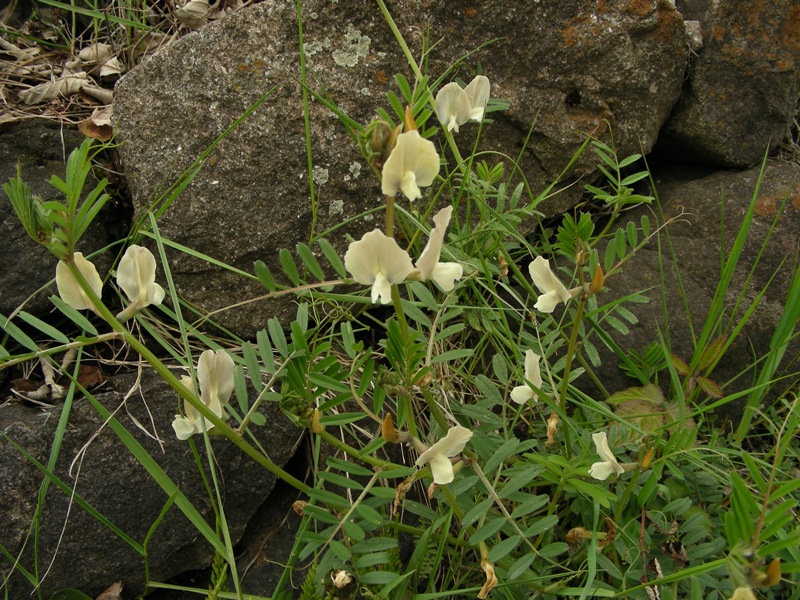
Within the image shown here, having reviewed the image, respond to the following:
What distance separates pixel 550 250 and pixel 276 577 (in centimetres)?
121

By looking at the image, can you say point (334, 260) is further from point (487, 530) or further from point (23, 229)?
point (23, 229)

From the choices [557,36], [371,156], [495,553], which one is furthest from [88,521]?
[557,36]

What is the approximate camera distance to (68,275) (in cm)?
115

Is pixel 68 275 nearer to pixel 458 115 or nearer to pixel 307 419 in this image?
pixel 307 419

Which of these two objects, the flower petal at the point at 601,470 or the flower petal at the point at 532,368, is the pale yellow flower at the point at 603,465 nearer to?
the flower petal at the point at 601,470

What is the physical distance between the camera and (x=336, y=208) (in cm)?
216

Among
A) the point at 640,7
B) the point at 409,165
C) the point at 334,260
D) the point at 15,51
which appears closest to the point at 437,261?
the point at 409,165

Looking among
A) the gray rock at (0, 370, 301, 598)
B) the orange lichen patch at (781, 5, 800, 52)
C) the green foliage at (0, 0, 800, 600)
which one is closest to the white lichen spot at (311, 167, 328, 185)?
the green foliage at (0, 0, 800, 600)

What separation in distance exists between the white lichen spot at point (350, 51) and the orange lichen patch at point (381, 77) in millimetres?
71

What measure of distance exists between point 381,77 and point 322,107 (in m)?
0.21

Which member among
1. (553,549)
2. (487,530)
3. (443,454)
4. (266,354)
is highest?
(266,354)

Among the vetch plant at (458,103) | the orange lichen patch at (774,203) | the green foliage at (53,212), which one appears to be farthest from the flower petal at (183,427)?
the orange lichen patch at (774,203)

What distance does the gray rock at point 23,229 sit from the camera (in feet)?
6.42

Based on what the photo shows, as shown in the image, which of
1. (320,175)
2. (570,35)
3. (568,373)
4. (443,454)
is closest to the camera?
(443,454)
